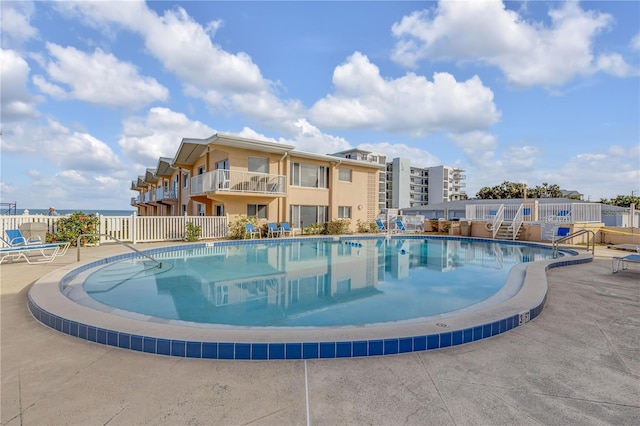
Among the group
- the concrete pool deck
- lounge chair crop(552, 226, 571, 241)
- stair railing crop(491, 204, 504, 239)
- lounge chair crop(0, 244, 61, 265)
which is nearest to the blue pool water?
lounge chair crop(0, 244, 61, 265)

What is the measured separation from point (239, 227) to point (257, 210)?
1.81 m

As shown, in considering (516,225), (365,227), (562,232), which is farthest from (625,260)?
(365,227)

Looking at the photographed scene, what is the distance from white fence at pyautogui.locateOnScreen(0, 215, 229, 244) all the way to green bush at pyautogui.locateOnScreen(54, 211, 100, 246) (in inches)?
11.2

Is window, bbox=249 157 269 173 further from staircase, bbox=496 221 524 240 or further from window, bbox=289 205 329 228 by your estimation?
staircase, bbox=496 221 524 240

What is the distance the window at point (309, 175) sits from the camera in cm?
1923

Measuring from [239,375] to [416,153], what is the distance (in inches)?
2883

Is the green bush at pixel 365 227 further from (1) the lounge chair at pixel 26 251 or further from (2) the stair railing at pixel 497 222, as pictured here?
(1) the lounge chair at pixel 26 251

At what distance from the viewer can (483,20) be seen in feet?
36.5

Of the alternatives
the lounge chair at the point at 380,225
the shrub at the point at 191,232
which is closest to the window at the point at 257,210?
the shrub at the point at 191,232

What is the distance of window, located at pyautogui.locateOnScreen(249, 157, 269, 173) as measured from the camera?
17406 mm

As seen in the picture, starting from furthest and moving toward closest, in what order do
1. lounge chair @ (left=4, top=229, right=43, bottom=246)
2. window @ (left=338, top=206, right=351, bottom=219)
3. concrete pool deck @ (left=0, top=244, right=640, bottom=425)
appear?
window @ (left=338, top=206, right=351, bottom=219) → lounge chair @ (left=4, top=229, right=43, bottom=246) → concrete pool deck @ (left=0, top=244, right=640, bottom=425)

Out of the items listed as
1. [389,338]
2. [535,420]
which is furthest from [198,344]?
[535,420]

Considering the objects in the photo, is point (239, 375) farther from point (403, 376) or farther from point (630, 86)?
point (630, 86)

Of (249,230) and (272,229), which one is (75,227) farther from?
(272,229)
